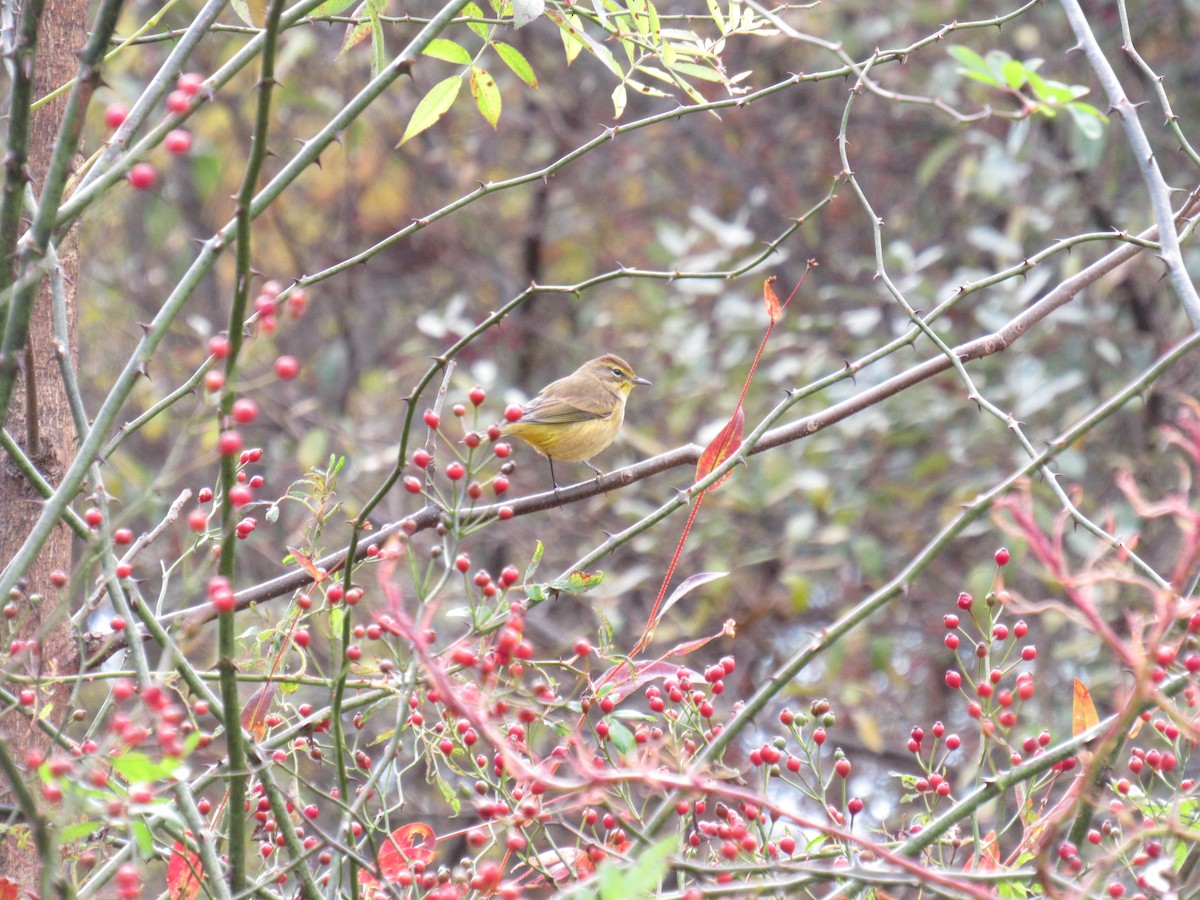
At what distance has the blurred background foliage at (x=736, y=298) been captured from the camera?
6.23 m

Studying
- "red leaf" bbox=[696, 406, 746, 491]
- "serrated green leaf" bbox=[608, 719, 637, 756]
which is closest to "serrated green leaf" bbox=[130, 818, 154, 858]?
"serrated green leaf" bbox=[608, 719, 637, 756]

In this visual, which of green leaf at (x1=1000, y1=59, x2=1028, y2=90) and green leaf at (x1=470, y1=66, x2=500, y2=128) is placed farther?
green leaf at (x1=470, y1=66, x2=500, y2=128)

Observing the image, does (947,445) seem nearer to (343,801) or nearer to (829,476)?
(829,476)

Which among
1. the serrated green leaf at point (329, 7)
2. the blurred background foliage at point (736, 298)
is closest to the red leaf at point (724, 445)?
the serrated green leaf at point (329, 7)

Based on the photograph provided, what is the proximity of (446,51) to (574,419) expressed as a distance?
134 inches

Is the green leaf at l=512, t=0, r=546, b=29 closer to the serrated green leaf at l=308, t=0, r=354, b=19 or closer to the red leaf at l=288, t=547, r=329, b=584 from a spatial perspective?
the serrated green leaf at l=308, t=0, r=354, b=19

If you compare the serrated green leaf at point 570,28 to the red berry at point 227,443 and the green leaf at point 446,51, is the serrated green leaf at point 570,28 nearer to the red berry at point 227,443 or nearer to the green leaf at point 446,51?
the green leaf at point 446,51

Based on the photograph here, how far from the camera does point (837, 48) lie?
2070 millimetres

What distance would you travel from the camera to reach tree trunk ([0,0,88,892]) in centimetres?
236

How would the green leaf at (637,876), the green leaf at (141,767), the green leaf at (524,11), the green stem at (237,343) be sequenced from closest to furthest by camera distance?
1. the green leaf at (637,876)
2. the green leaf at (141,767)
3. the green stem at (237,343)
4. the green leaf at (524,11)

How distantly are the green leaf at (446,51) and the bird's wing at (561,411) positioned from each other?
3041 mm

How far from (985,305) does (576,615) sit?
3.12 meters

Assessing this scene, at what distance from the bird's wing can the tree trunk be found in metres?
3.15

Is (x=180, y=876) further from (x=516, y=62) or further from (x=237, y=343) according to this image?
(x=516, y=62)
